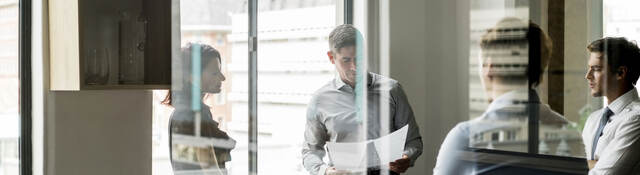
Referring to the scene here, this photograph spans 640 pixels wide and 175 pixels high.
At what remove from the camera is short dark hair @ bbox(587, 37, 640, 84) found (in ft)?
6.37

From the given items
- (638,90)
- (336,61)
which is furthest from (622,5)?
(336,61)

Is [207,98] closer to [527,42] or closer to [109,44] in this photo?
[109,44]

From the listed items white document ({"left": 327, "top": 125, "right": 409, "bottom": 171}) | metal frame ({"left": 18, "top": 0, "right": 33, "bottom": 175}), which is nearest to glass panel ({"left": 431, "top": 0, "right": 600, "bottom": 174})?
white document ({"left": 327, "top": 125, "right": 409, "bottom": 171})

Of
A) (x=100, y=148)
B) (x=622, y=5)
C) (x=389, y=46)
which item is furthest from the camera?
(x=100, y=148)

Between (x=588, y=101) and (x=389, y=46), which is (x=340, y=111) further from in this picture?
(x=588, y=101)

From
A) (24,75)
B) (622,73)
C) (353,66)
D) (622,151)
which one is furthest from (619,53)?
(24,75)

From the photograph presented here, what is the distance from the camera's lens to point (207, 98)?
Answer: 309 cm

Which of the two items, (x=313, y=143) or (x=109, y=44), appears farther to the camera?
(x=109, y=44)

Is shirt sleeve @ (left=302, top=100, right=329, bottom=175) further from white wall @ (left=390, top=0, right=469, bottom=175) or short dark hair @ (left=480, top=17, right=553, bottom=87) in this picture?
short dark hair @ (left=480, top=17, right=553, bottom=87)

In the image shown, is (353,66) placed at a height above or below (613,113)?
above

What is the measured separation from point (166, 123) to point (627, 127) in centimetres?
188

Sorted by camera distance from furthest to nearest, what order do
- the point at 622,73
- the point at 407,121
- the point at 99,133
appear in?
the point at 99,133
the point at 407,121
the point at 622,73

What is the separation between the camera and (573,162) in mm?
2053

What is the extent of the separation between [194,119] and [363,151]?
0.84 m
